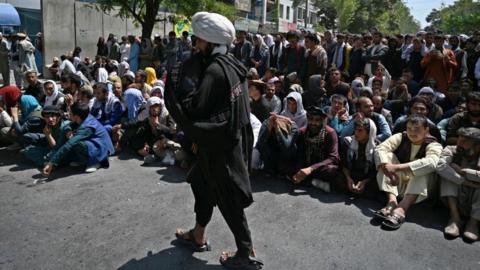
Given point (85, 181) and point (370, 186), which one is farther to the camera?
point (85, 181)

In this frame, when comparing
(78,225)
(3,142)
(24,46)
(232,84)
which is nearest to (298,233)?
(232,84)

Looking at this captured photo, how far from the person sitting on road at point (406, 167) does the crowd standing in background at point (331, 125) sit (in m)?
0.01

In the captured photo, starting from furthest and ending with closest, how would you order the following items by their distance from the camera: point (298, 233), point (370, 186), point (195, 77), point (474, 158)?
point (370, 186) → point (474, 158) → point (298, 233) → point (195, 77)

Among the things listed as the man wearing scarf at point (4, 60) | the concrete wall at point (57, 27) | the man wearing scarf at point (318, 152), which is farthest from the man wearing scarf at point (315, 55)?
the concrete wall at point (57, 27)

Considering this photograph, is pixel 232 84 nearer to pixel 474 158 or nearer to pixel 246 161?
pixel 246 161

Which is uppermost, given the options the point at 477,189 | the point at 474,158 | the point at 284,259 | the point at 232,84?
the point at 232,84

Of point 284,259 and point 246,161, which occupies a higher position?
point 246,161

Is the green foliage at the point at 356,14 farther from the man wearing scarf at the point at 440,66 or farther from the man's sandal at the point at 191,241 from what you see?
the man's sandal at the point at 191,241

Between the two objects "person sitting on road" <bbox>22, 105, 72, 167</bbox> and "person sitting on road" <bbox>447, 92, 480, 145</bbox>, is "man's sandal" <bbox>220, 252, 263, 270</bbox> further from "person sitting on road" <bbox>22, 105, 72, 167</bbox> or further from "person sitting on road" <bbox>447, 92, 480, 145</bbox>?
"person sitting on road" <bbox>22, 105, 72, 167</bbox>

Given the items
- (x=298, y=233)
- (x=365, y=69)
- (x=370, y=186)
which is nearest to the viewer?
(x=298, y=233)

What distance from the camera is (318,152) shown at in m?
5.27

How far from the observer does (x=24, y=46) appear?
39.0 ft

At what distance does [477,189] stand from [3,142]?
21.4ft

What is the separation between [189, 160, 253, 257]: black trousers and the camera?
314 cm
